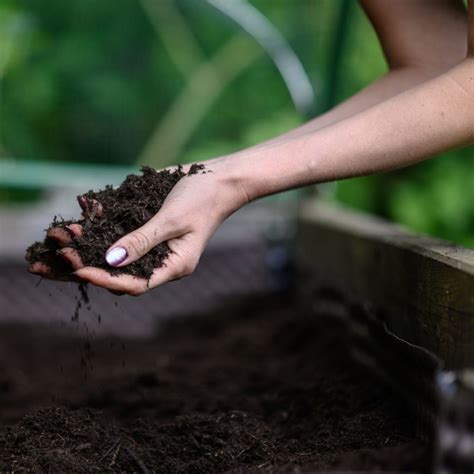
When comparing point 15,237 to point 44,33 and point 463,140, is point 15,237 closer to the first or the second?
point 44,33

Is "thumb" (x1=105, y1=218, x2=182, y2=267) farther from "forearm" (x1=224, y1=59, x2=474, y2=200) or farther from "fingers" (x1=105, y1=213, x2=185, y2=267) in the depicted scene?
"forearm" (x1=224, y1=59, x2=474, y2=200)

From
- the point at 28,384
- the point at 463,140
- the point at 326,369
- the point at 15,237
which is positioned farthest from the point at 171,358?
Result: the point at 463,140

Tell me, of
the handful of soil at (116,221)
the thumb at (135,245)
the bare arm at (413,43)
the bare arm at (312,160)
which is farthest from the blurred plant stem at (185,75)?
the thumb at (135,245)

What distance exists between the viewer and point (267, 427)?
1902mm

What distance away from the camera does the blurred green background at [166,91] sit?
13.1 feet

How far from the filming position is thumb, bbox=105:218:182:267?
1600 millimetres

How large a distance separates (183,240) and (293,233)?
211cm

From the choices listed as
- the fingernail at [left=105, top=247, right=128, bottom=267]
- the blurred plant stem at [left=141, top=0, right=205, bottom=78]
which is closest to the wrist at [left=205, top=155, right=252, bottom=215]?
the fingernail at [left=105, top=247, right=128, bottom=267]

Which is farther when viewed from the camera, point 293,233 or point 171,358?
point 293,233

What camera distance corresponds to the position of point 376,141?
1.71 meters

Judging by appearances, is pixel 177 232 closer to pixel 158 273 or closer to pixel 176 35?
pixel 158 273

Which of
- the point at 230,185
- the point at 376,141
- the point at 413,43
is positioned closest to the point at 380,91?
the point at 413,43

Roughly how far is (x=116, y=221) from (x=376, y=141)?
1.75 feet

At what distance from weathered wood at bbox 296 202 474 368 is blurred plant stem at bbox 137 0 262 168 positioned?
3.34 ft
